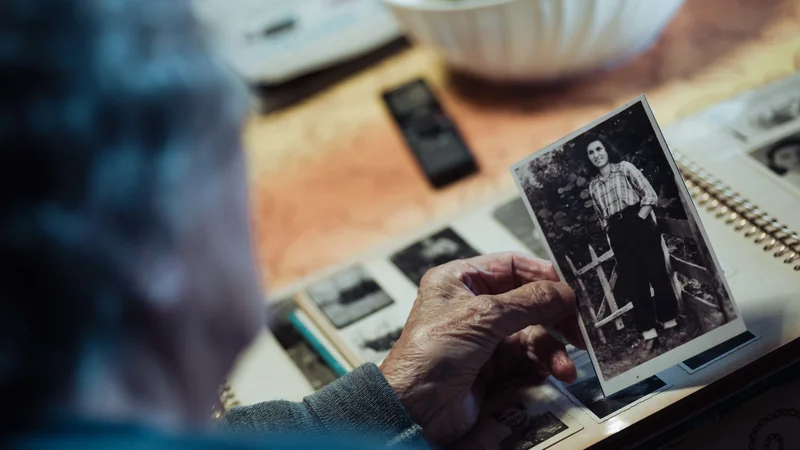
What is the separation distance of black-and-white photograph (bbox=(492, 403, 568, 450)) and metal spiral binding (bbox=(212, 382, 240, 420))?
0.25 meters

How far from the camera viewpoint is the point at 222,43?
0.42 meters

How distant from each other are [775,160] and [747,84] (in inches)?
8.3

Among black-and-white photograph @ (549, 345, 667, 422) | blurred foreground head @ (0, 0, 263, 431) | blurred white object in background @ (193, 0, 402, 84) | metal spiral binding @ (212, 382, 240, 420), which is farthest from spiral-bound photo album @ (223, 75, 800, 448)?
blurred white object in background @ (193, 0, 402, 84)

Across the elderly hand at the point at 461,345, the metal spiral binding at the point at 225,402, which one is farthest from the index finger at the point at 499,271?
the metal spiral binding at the point at 225,402

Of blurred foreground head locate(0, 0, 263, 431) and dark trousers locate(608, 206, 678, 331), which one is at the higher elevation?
blurred foreground head locate(0, 0, 263, 431)

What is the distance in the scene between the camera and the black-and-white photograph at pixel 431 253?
83 centimetres

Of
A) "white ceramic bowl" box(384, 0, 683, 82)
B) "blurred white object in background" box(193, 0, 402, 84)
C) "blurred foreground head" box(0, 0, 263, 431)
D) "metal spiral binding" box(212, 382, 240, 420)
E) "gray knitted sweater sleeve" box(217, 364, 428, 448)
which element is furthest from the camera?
"blurred white object in background" box(193, 0, 402, 84)

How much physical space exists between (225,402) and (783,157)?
1.90 ft

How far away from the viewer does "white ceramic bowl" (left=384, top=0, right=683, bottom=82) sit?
0.93 meters

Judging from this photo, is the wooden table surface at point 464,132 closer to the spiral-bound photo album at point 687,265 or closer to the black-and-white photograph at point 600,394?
the spiral-bound photo album at point 687,265

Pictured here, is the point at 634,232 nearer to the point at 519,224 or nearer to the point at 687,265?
the point at 687,265

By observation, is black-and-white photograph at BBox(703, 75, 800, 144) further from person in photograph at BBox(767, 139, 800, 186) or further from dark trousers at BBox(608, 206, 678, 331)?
dark trousers at BBox(608, 206, 678, 331)

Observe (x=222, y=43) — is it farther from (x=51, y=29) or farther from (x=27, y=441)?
(x=27, y=441)

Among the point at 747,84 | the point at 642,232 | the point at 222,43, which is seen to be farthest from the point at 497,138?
the point at 222,43
